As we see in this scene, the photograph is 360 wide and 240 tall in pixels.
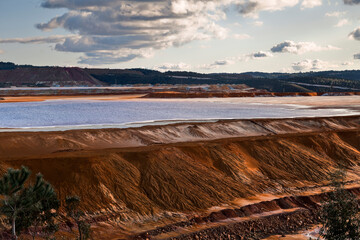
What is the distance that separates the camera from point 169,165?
3894 cm

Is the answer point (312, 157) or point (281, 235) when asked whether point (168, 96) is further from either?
point (281, 235)

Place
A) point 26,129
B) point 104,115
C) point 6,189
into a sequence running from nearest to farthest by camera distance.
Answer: point 6,189 → point 26,129 → point 104,115

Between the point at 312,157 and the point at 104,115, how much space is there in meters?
41.6

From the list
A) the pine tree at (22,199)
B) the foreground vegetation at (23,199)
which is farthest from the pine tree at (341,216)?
the pine tree at (22,199)

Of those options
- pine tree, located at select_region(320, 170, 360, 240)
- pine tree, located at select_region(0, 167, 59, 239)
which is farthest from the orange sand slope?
pine tree, located at select_region(320, 170, 360, 240)

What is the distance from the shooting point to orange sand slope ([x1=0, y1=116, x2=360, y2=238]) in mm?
33188

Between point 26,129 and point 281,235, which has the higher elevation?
point 26,129

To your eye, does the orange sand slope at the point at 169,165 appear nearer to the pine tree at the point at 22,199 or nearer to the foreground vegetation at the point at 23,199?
the foreground vegetation at the point at 23,199

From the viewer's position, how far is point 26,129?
59000mm

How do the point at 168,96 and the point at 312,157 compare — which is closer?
the point at 312,157

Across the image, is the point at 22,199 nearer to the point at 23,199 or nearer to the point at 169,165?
the point at 23,199

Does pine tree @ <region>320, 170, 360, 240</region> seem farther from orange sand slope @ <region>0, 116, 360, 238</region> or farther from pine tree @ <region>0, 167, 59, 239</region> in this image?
pine tree @ <region>0, 167, 59, 239</region>

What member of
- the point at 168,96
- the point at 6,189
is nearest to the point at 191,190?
the point at 6,189

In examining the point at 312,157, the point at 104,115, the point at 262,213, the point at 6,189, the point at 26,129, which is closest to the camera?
the point at 6,189
